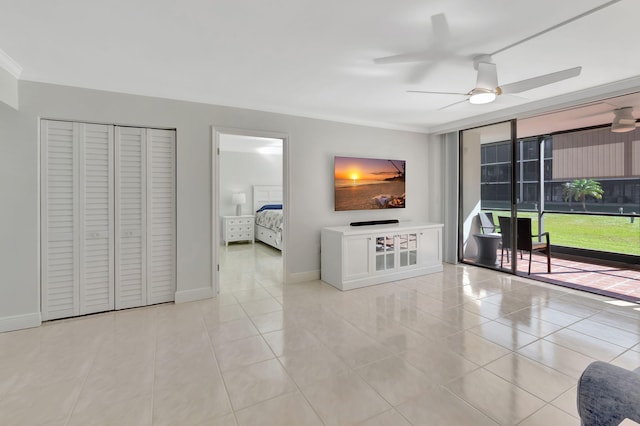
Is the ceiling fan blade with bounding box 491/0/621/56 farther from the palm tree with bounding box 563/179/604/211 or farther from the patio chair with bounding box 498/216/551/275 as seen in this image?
the palm tree with bounding box 563/179/604/211

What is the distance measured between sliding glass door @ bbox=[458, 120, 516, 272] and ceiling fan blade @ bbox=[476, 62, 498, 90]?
7.31 ft

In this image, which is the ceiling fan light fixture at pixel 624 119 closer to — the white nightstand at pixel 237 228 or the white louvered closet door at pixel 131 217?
the white louvered closet door at pixel 131 217

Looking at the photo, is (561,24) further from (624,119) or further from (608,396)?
(624,119)

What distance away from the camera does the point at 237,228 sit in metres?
7.23

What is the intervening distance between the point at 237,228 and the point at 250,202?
90 centimetres

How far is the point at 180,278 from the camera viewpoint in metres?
A: 3.39

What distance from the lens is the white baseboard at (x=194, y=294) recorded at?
338cm

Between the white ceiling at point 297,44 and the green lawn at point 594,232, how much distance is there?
2.92m

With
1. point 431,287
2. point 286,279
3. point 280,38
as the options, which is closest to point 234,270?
point 286,279

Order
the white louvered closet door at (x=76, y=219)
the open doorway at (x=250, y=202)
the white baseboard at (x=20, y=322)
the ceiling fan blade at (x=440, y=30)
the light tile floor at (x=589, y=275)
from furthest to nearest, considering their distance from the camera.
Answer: the open doorway at (x=250, y=202) < the light tile floor at (x=589, y=275) < the white louvered closet door at (x=76, y=219) < the white baseboard at (x=20, y=322) < the ceiling fan blade at (x=440, y=30)

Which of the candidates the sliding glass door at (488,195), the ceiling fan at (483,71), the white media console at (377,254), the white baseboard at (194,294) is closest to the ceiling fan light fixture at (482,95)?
the ceiling fan at (483,71)

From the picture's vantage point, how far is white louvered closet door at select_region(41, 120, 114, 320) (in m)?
2.88

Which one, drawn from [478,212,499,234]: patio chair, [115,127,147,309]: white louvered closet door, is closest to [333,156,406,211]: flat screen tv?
[478,212,499,234]: patio chair

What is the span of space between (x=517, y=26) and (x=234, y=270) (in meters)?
4.55
